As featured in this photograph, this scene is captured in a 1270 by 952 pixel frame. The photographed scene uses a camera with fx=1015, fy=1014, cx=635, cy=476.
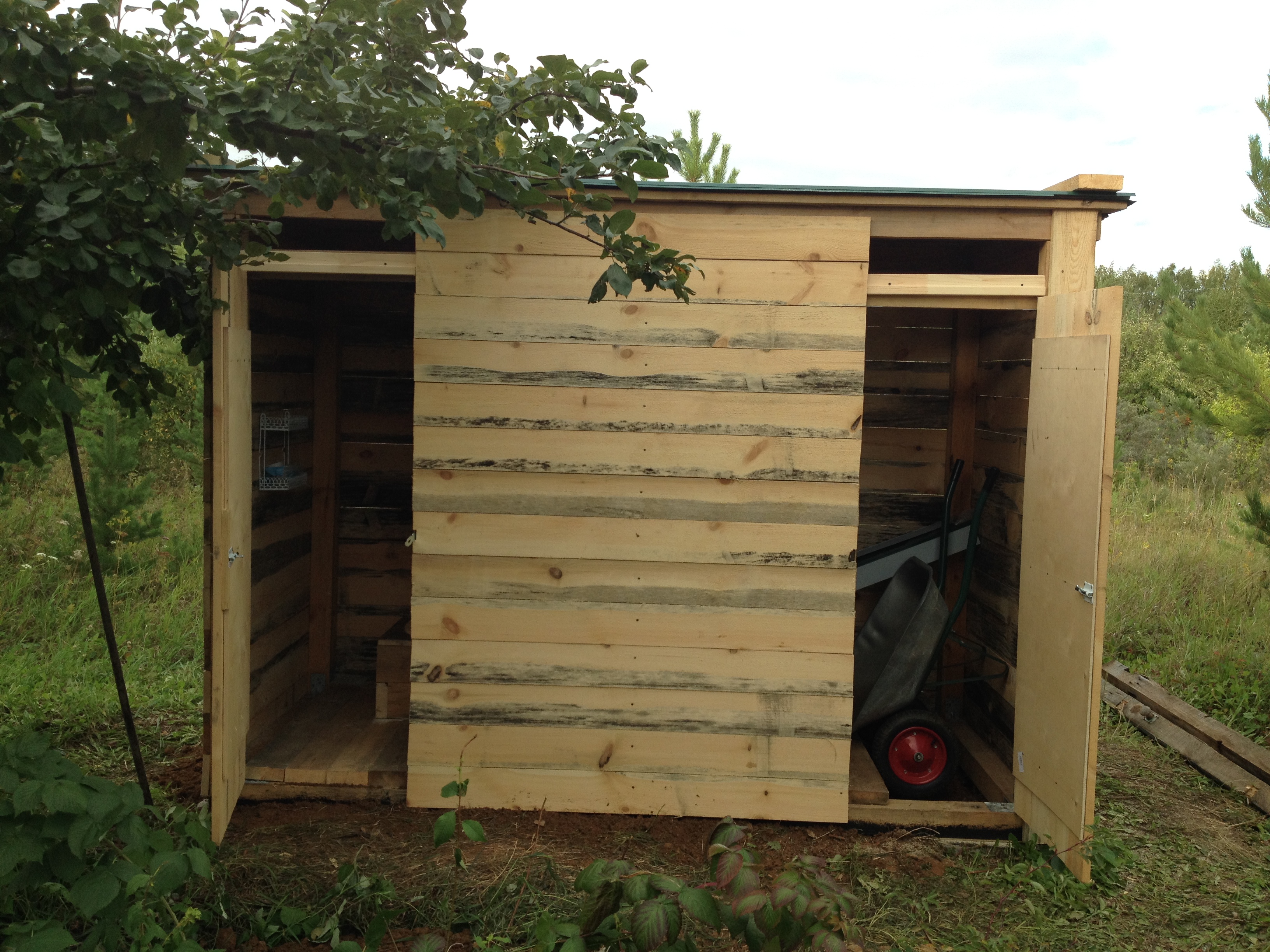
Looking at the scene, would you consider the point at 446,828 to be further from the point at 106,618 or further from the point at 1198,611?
the point at 1198,611

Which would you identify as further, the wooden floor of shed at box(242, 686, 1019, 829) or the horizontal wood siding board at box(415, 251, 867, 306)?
the wooden floor of shed at box(242, 686, 1019, 829)

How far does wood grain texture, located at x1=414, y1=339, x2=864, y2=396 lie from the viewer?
3.67 m

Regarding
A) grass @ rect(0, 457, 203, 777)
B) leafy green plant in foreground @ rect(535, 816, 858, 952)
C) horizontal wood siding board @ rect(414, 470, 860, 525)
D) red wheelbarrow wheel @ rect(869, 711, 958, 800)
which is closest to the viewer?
leafy green plant in foreground @ rect(535, 816, 858, 952)

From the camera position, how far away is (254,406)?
165 inches

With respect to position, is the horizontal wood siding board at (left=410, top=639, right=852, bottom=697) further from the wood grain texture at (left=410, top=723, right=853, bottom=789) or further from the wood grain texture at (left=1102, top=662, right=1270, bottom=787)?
the wood grain texture at (left=1102, top=662, right=1270, bottom=787)

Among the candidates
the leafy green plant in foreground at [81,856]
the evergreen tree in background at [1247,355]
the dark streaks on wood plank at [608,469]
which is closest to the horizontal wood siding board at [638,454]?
the dark streaks on wood plank at [608,469]

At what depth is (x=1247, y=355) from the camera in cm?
575

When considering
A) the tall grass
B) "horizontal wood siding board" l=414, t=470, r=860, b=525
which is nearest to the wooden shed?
"horizontal wood siding board" l=414, t=470, r=860, b=525

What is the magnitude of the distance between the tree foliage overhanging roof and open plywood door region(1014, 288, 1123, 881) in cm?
142

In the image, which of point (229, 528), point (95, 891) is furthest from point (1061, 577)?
point (95, 891)

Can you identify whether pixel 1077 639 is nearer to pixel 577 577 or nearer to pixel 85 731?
pixel 577 577

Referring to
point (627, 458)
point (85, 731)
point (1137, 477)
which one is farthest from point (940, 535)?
point (1137, 477)

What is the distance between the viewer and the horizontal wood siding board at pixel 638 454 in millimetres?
3691

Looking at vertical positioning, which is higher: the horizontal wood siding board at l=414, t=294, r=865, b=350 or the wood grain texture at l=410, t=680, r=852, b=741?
the horizontal wood siding board at l=414, t=294, r=865, b=350
